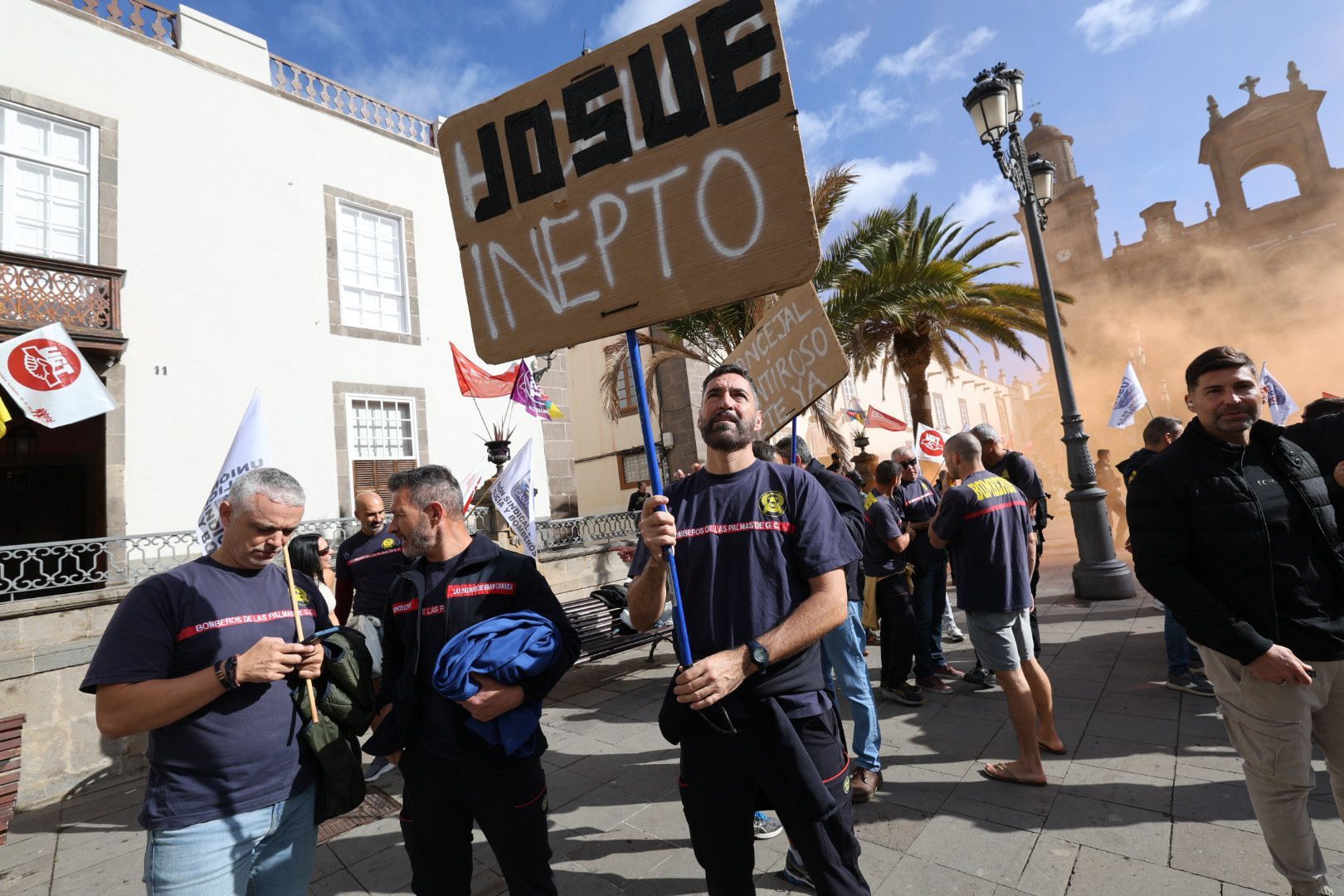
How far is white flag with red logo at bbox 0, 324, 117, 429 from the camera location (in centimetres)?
720

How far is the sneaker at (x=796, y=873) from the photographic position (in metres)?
2.79

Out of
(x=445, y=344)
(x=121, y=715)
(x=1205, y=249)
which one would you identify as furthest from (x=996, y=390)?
(x=121, y=715)

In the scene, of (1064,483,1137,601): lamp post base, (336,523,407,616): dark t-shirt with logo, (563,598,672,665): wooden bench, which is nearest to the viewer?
(336,523,407,616): dark t-shirt with logo

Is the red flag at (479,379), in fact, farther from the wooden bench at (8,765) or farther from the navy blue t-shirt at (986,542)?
the navy blue t-shirt at (986,542)

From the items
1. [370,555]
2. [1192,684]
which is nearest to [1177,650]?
[1192,684]

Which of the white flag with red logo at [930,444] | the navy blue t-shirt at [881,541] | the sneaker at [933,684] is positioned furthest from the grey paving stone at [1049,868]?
the white flag with red logo at [930,444]

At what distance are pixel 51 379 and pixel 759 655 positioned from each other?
930 cm

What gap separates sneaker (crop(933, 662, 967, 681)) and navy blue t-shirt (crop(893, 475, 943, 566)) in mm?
977

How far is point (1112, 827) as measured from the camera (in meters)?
3.01

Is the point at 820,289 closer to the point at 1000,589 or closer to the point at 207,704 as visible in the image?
the point at 1000,589

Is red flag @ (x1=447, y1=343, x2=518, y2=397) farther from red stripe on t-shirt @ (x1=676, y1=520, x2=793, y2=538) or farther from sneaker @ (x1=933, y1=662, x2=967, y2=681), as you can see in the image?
red stripe on t-shirt @ (x1=676, y1=520, x2=793, y2=538)

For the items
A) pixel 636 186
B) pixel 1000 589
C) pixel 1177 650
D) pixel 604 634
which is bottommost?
pixel 1177 650

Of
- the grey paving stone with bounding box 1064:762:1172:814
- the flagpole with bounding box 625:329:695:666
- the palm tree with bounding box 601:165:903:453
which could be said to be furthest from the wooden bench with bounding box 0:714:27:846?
the palm tree with bounding box 601:165:903:453

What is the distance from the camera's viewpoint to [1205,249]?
119 ft
